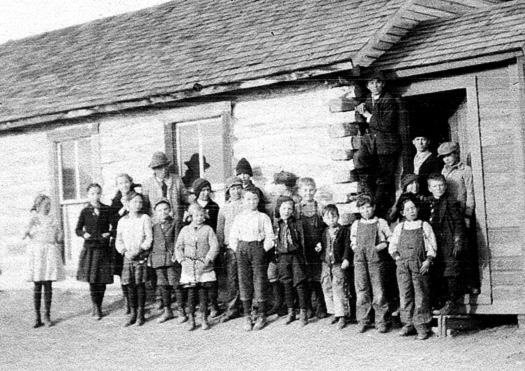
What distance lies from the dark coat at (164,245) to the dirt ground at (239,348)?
0.81 meters

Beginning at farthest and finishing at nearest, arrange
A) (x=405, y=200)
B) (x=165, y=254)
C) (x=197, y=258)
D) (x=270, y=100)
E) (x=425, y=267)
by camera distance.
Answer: (x=270, y=100) < (x=165, y=254) < (x=197, y=258) < (x=405, y=200) < (x=425, y=267)

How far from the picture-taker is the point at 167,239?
36.2 ft

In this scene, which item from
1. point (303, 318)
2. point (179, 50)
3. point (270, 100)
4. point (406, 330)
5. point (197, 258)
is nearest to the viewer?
point (406, 330)

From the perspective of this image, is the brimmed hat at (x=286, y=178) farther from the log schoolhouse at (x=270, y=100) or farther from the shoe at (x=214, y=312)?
the shoe at (x=214, y=312)

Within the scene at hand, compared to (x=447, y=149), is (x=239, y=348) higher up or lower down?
lower down

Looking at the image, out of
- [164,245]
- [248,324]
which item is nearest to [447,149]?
[248,324]

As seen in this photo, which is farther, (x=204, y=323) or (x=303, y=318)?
(x=204, y=323)

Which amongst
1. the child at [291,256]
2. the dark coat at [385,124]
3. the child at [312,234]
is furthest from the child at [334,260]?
the dark coat at [385,124]

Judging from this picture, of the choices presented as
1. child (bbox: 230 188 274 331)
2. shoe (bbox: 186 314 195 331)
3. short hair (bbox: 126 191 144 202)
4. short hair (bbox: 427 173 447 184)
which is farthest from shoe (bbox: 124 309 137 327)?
short hair (bbox: 427 173 447 184)

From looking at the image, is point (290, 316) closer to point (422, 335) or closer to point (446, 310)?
point (422, 335)

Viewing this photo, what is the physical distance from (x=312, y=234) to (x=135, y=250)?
7.92ft

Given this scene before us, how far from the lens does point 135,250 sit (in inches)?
440

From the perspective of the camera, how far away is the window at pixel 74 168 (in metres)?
14.0

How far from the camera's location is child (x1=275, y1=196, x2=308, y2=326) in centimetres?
1021
